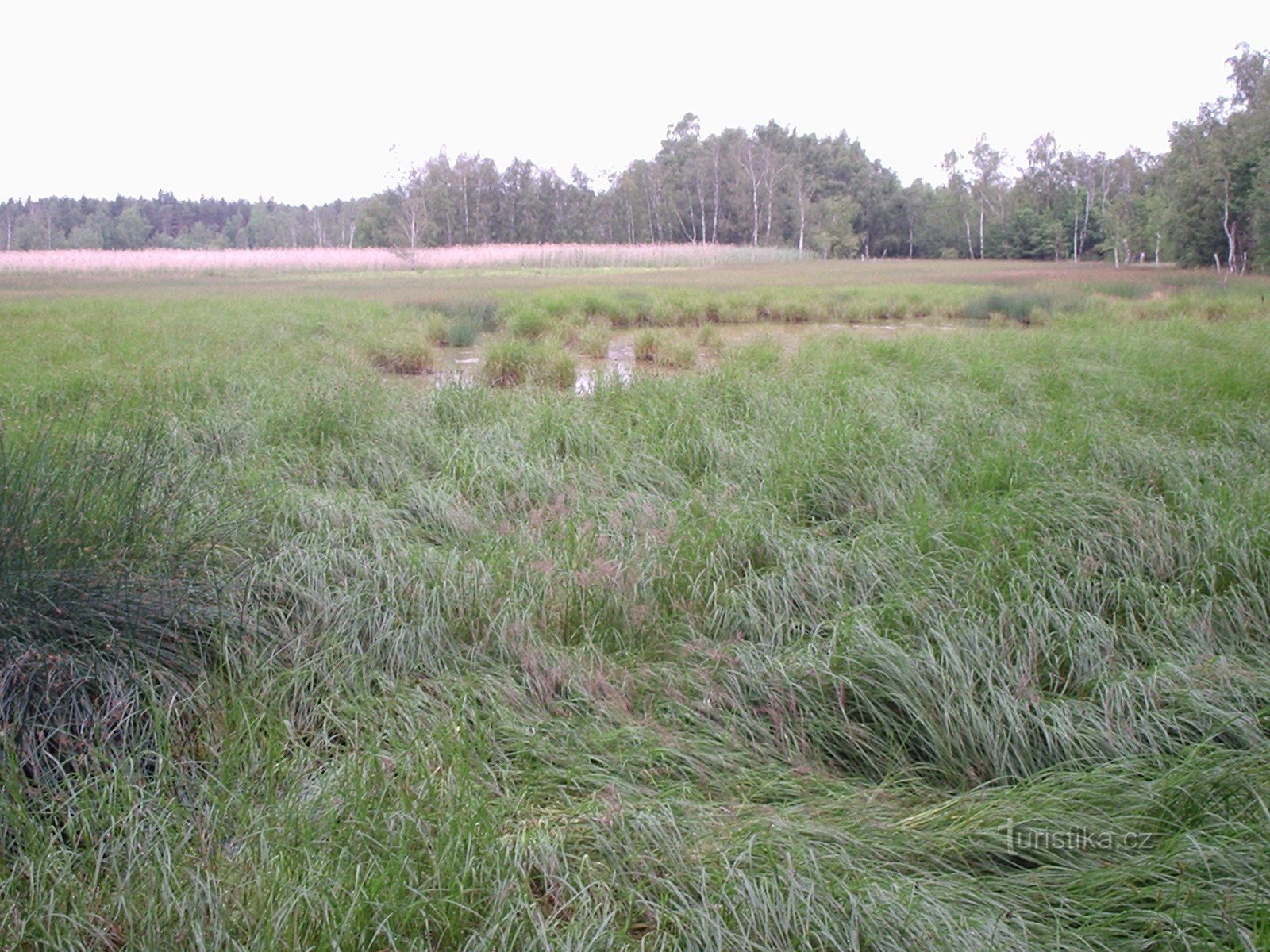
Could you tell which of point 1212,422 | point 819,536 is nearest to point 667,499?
→ point 819,536

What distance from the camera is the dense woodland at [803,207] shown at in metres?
19.1

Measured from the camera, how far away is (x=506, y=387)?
30.2 feet

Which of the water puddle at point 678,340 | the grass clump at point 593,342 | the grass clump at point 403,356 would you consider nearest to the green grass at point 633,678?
the water puddle at point 678,340

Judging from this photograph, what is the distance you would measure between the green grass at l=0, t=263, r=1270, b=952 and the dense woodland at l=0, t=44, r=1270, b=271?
1058 centimetres

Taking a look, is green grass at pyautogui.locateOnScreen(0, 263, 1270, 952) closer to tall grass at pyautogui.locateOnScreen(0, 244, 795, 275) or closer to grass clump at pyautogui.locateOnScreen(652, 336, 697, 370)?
grass clump at pyautogui.locateOnScreen(652, 336, 697, 370)

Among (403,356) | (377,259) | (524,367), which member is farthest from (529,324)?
(377,259)

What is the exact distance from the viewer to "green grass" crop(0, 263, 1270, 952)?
2.16m

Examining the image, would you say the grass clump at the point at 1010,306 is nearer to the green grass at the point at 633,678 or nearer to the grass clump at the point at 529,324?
the grass clump at the point at 529,324

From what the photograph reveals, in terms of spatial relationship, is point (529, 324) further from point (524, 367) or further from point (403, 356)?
point (524, 367)

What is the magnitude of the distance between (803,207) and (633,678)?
49212 mm

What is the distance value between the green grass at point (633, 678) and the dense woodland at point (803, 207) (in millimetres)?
10580

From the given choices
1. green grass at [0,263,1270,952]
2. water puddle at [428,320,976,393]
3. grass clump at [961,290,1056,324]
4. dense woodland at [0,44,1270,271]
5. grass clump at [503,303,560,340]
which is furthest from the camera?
dense woodland at [0,44,1270,271]

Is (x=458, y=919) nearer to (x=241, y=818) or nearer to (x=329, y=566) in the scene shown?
(x=241, y=818)

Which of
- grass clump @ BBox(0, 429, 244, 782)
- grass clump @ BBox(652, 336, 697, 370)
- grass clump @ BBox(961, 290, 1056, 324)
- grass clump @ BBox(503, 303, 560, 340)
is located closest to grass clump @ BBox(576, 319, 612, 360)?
grass clump @ BBox(503, 303, 560, 340)
